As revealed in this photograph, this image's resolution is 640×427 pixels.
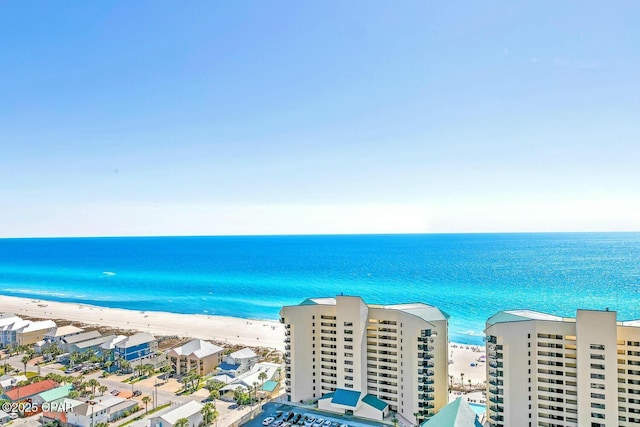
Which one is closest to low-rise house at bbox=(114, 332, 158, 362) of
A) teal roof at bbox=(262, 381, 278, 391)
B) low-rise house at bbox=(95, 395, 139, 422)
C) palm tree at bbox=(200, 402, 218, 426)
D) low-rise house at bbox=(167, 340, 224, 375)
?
low-rise house at bbox=(167, 340, 224, 375)

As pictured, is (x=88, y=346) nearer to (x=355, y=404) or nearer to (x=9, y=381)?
(x=9, y=381)

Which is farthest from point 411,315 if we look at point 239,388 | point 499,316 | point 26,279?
point 26,279

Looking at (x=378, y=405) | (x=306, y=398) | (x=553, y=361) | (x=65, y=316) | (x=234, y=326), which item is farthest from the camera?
(x=65, y=316)

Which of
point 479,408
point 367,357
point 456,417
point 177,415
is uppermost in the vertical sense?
point 456,417

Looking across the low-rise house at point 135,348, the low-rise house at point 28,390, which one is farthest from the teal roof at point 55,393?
the low-rise house at point 135,348

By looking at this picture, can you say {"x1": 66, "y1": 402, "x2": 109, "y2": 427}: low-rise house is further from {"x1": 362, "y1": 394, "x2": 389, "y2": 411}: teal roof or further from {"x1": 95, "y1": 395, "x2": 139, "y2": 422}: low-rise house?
{"x1": 362, "y1": 394, "x2": 389, "y2": 411}: teal roof

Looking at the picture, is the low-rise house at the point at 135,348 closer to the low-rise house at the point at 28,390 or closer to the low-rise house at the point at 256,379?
the low-rise house at the point at 28,390

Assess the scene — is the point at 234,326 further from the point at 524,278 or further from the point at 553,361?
the point at 524,278

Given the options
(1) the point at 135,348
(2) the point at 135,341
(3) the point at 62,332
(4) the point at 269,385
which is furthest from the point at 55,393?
(3) the point at 62,332
